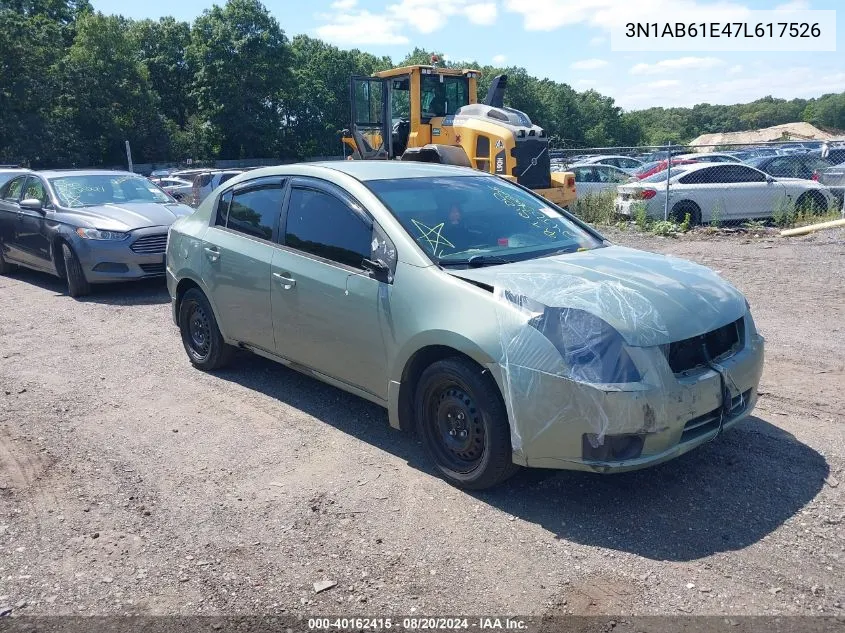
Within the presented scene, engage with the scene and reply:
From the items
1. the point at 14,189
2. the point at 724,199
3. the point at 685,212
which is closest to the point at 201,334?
the point at 14,189

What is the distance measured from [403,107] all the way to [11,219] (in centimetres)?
790

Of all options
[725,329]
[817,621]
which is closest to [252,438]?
[725,329]

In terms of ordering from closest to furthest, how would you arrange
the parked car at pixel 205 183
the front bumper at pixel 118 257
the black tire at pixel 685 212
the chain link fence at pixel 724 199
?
the front bumper at pixel 118 257 < the chain link fence at pixel 724 199 < the black tire at pixel 685 212 < the parked car at pixel 205 183

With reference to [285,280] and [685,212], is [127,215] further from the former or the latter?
[685,212]

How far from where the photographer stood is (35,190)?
428 inches

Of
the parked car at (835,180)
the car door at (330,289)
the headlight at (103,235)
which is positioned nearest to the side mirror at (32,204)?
the headlight at (103,235)

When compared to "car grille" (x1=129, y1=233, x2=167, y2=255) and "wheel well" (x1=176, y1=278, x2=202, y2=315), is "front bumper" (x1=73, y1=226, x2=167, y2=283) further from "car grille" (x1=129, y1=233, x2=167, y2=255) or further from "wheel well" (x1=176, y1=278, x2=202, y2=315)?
"wheel well" (x1=176, y1=278, x2=202, y2=315)

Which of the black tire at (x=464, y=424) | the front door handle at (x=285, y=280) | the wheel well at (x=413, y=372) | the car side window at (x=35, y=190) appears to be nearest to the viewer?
the black tire at (x=464, y=424)

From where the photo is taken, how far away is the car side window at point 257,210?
17.9 ft

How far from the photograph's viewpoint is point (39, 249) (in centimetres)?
1048

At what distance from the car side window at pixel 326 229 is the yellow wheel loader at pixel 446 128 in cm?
975

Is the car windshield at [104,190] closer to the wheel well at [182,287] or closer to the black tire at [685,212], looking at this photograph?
the wheel well at [182,287]

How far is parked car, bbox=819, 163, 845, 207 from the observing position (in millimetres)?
15586

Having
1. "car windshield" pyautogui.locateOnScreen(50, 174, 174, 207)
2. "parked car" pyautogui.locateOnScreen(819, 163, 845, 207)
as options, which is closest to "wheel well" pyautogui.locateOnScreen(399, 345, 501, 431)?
"car windshield" pyautogui.locateOnScreen(50, 174, 174, 207)
